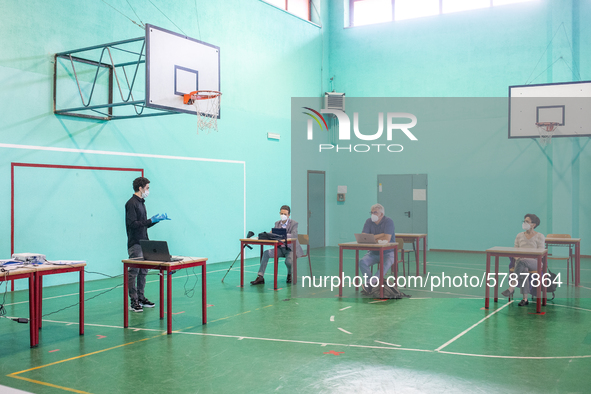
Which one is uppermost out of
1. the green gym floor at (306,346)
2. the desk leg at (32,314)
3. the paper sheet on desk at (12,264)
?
the paper sheet on desk at (12,264)

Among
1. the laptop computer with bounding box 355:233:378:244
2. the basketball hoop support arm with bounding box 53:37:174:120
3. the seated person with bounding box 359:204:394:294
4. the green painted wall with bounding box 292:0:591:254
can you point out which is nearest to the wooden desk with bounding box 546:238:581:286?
the seated person with bounding box 359:204:394:294

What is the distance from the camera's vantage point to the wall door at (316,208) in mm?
13766

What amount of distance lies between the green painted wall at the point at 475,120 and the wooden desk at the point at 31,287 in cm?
903

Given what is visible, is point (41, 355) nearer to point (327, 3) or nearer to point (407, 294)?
point (407, 294)

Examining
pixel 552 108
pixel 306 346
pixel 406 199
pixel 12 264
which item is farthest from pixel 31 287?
pixel 406 199

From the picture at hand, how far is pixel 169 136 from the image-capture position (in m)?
9.92

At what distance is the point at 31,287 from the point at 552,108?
9900 mm

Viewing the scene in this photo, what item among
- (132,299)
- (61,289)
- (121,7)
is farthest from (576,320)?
(121,7)

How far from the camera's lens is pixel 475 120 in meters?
12.8

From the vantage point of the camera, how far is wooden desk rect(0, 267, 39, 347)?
4.53 metres

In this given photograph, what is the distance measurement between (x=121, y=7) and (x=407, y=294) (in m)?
6.43

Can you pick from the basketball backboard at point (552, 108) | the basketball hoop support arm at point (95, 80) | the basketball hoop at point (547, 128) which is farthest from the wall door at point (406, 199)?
the basketball hoop support arm at point (95, 80)

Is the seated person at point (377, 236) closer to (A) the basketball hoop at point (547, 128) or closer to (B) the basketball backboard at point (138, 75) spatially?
(B) the basketball backboard at point (138, 75)

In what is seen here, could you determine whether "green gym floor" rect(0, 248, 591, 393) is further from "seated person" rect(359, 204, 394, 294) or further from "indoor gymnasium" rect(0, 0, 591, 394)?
"seated person" rect(359, 204, 394, 294)
